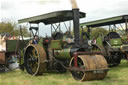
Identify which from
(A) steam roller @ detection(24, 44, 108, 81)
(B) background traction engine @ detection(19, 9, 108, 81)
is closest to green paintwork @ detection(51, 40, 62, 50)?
(B) background traction engine @ detection(19, 9, 108, 81)

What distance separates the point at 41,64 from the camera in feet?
23.2

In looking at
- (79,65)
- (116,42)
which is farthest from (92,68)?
(116,42)

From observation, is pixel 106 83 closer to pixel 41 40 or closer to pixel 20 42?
pixel 41 40

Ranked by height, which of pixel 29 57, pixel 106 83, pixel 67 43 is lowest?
pixel 106 83

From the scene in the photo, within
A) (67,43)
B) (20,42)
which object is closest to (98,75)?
(67,43)

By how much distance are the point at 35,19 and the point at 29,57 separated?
4.99 ft

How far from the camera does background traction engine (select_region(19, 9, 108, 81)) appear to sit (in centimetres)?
575

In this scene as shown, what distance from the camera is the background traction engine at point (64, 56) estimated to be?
5746mm

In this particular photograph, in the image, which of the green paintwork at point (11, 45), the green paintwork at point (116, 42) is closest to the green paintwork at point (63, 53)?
the green paintwork at point (11, 45)

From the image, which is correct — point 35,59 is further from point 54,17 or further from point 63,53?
point 54,17

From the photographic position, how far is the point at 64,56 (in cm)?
703

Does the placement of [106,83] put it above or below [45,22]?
below

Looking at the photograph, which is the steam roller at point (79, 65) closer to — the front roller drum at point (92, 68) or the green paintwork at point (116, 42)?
the front roller drum at point (92, 68)

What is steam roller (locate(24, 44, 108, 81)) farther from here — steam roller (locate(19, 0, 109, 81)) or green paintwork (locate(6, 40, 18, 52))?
green paintwork (locate(6, 40, 18, 52))
